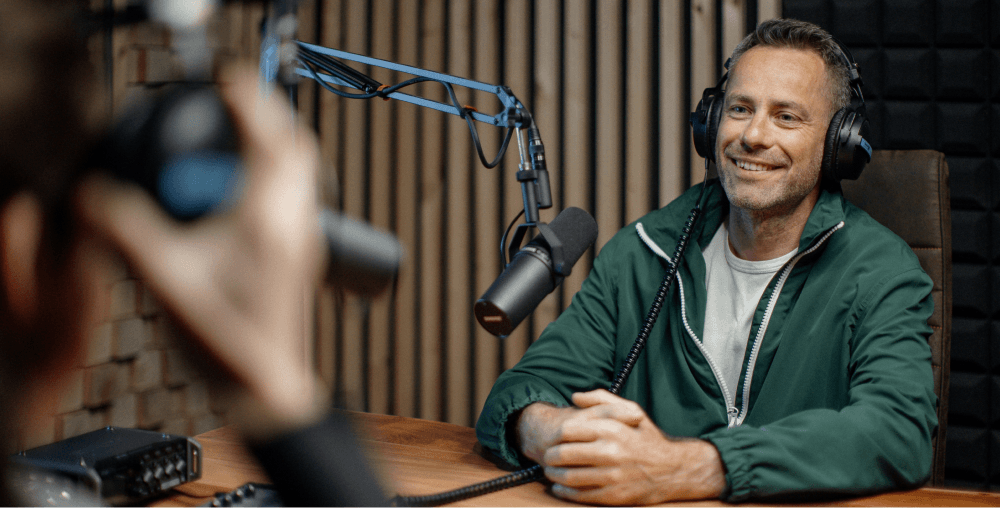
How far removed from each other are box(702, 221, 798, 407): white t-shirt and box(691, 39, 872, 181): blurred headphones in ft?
0.62

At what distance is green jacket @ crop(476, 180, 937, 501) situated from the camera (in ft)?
3.36

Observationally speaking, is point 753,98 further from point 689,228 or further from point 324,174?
point 324,174

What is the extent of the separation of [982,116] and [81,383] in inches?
97.5

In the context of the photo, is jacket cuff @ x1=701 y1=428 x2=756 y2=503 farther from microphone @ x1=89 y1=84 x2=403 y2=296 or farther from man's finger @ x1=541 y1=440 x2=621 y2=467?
microphone @ x1=89 y1=84 x2=403 y2=296

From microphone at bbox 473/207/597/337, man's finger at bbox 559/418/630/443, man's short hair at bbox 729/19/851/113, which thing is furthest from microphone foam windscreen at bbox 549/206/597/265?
man's short hair at bbox 729/19/851/113

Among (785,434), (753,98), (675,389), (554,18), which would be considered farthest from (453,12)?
(785,434)

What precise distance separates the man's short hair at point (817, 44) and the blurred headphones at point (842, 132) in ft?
0.06

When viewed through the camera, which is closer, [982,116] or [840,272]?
[840,272]

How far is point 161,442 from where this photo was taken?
3.35 feet

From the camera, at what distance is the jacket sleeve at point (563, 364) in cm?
123

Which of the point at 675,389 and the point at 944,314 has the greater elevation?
the point at 944,314

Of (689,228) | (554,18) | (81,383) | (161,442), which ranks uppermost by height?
(554,18)

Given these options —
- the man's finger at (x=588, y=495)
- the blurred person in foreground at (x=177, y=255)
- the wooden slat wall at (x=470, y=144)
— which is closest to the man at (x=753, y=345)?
the man's finger at (x=588, y=495)

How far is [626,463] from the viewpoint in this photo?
39.3 inches
